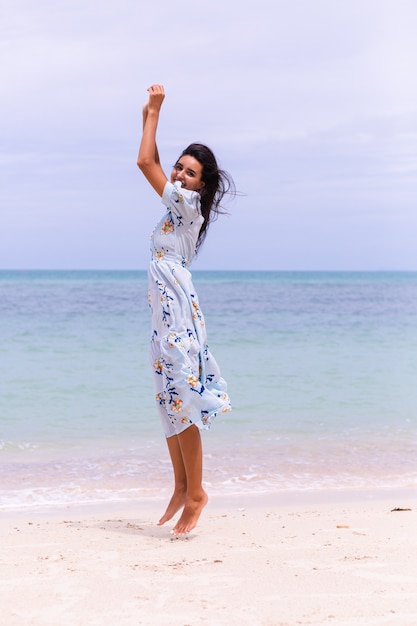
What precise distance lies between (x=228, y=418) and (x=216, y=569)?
4.31 m

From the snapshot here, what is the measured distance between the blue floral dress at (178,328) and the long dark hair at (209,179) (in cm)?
10

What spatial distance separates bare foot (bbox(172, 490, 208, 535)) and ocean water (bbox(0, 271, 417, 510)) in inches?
50.4

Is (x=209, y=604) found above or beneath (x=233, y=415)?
above

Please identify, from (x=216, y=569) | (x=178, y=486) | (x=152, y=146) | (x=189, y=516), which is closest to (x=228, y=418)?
(x=178, y=486)

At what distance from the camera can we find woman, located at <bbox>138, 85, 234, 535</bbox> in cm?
388

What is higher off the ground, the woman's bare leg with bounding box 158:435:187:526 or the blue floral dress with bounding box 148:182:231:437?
the blue floral dress with bounding box 148:182:231:437

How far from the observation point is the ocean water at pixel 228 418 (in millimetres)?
5684

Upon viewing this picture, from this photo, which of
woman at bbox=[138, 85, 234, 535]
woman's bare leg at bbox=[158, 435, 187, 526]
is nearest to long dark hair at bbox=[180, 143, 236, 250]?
woman at bbox=[138, 85, 234, 535]

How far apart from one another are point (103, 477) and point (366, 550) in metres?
2.49

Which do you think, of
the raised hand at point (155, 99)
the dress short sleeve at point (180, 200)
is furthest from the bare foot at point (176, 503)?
the raised hand at point (155, 99)

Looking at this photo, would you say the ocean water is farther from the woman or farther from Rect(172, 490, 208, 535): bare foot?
the woman

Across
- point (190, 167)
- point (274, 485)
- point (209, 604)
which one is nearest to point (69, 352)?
point (274, 485)

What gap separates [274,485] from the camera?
18.3ft

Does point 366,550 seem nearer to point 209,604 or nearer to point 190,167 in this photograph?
point 209,604
